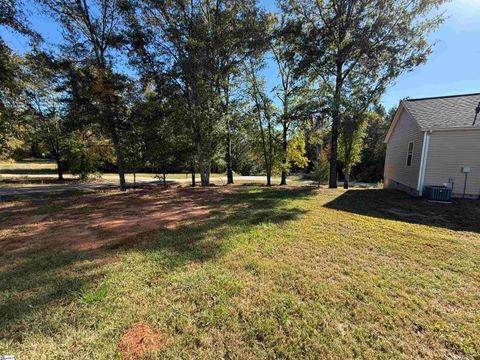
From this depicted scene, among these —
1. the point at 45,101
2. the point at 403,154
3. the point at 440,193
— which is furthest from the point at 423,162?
the point at 45,101

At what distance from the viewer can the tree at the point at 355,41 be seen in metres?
10.2

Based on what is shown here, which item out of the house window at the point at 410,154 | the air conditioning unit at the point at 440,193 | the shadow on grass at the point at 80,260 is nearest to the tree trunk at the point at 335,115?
the house window at the point at 410,154

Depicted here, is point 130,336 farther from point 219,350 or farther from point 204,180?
point 204,180

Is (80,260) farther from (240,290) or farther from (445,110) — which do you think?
(445,110)

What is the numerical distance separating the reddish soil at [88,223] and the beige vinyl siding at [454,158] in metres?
9.33

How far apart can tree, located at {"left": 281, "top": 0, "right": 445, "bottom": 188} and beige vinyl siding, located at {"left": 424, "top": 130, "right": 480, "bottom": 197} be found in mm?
4175

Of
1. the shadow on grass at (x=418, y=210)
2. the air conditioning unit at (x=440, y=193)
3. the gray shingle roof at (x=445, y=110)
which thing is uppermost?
the gray shingle roof at (x=445, y=110)

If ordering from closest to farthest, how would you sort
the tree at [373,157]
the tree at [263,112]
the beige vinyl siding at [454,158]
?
the beige vinyl siding at [454,158] < the tree at [263,112] < the tree at [373,157]

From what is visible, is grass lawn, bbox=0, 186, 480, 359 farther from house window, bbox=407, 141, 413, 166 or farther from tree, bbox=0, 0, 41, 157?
tree, bbox=0, 0, 41, 157

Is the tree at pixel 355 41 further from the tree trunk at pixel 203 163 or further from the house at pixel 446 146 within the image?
the tree trunk at pixel 203 163

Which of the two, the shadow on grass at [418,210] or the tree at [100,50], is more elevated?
the tree at [100,50]

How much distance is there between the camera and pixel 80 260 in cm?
368

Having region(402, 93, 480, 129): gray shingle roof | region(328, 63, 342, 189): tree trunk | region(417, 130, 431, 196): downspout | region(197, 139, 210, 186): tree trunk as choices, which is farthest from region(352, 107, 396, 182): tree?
region(197, 139, 210, 186): tree trunk

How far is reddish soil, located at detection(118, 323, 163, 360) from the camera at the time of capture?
6.46ft
